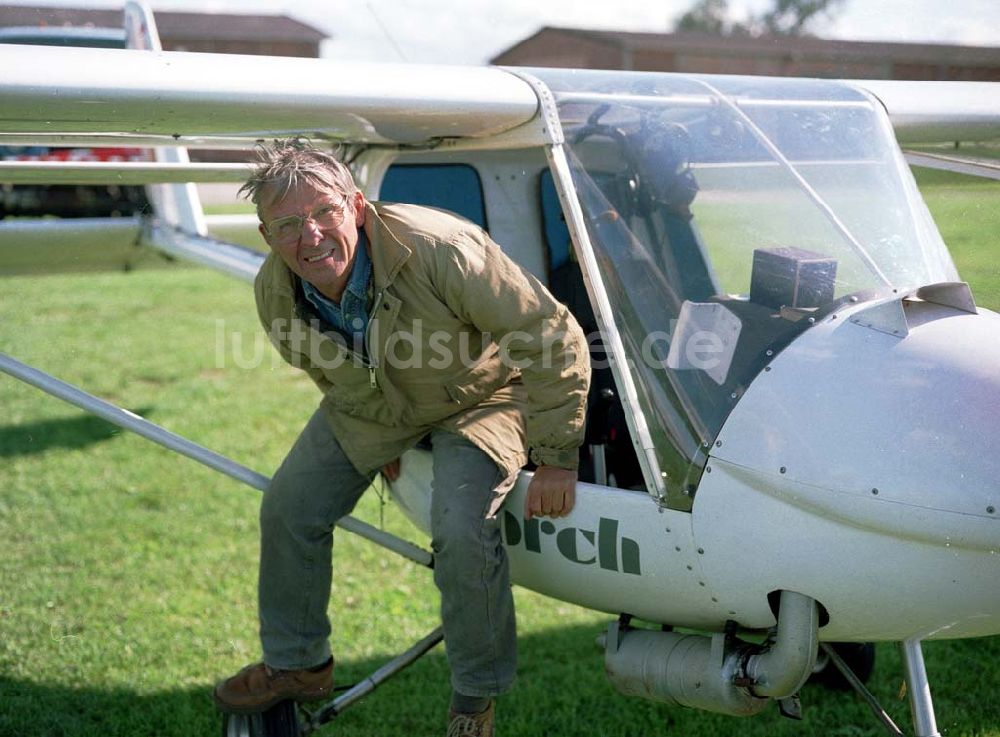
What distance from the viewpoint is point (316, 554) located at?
3025 millimetres

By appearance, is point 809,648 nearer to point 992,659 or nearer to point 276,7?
point 992,659

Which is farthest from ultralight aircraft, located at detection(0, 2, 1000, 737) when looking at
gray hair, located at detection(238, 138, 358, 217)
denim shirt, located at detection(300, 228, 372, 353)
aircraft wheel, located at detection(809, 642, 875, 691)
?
aircraft wheel, located at detection(809, 642, 875, 691)

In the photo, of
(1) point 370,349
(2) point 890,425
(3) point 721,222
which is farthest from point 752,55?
(2) point 890,425

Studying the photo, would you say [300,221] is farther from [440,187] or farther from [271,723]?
[271,723]

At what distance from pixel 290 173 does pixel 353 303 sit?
39 cm

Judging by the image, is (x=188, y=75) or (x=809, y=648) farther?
(x=188, y=75)

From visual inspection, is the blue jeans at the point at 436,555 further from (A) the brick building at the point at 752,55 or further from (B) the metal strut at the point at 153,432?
(A) the brick building at the point at 752,55

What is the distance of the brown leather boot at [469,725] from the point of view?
2.74m

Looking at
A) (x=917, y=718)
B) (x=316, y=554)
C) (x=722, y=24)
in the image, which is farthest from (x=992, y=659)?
(x=722, y=24)

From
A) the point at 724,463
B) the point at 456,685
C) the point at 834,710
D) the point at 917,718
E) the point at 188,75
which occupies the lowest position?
the point at 834,710

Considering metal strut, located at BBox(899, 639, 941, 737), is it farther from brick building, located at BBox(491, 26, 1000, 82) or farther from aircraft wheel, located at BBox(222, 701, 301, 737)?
brick building, located at BBox(491, 26, 1000, 82)

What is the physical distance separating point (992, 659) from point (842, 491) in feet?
6.88

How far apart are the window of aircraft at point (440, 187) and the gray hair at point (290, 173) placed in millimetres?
978

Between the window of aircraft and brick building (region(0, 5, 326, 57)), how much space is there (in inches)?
31.1
